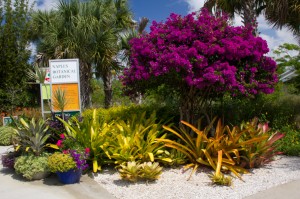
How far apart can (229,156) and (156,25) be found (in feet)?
10.9

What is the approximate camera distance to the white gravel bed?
5.68m

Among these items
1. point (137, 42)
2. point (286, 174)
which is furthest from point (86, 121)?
point (286, 174)

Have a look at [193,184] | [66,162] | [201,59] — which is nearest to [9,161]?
[66,162]

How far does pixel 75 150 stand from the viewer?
6402mm

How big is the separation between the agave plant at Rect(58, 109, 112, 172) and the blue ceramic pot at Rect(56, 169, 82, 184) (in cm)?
45

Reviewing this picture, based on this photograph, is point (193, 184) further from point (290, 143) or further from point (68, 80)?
point (68, 80)

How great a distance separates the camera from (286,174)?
6.63 meters

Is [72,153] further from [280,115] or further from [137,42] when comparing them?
[280,115]

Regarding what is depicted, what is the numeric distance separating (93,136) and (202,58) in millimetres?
2619

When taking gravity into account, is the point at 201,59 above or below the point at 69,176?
above

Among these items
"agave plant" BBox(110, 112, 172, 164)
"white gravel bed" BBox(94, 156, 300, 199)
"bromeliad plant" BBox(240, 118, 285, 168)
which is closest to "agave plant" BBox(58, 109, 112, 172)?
"agave plant" BBox(110, 112, 172, 164)

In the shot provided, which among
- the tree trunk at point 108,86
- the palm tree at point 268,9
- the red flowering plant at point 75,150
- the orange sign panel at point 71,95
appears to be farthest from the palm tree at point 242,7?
the red flowering plant at point 75,150

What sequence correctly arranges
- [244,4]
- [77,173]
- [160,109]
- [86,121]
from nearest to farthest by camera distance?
1. [77,173]
2. [86,121]
3. [160,109]
4. [244,4]

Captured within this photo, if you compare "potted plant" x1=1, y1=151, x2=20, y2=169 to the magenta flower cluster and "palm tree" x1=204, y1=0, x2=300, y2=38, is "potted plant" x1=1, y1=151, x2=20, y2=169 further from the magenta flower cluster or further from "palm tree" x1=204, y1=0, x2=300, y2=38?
"palm tree" x1=204, y1=0, x2=300, y2=38
